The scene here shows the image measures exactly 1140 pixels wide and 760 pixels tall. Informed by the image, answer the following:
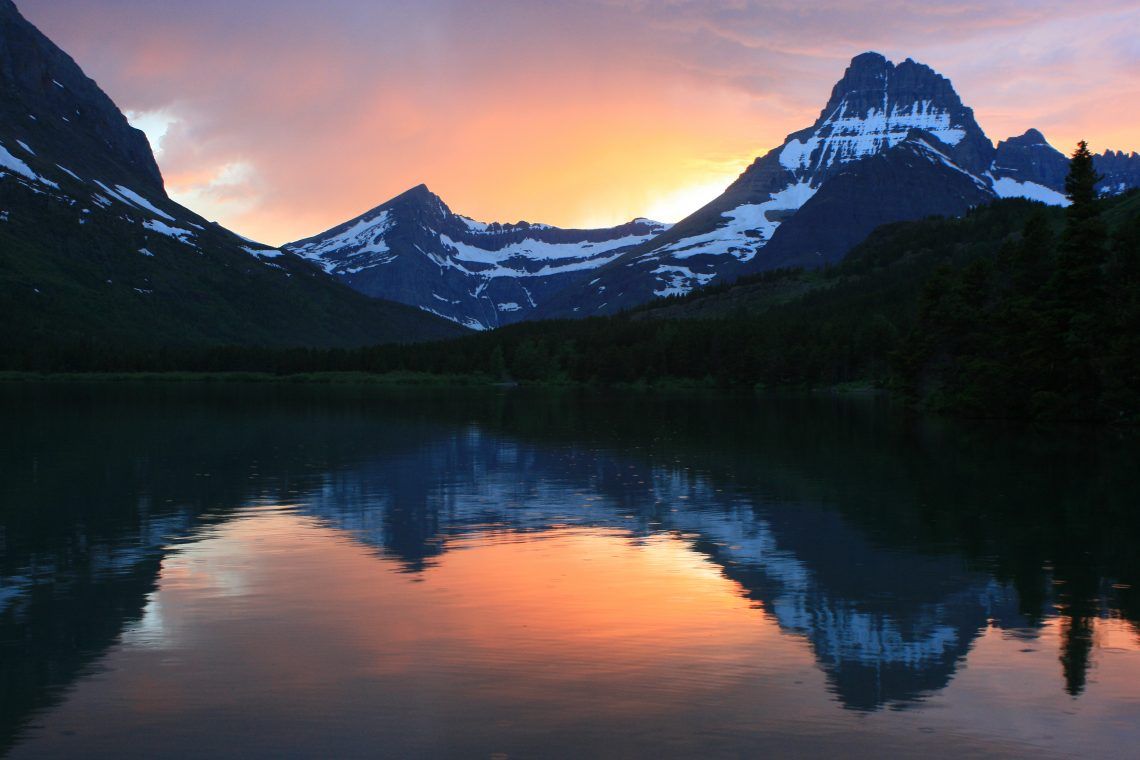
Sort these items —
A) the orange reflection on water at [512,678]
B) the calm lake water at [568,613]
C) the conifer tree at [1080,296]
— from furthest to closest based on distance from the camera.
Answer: the conifer tree at [1080,296], the calm lake water at [568,613], the orange reflection on water at [512,678]

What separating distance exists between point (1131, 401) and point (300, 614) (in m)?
69.3

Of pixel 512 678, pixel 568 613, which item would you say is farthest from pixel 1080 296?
pixel 512 678

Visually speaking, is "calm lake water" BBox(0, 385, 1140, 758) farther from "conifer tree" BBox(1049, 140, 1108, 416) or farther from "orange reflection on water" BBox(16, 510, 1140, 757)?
"conifer tree" BBox(1049, 140, 1108, 416)

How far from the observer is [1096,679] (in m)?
16.5

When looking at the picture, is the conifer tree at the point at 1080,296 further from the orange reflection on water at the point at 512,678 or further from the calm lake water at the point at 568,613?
the orange reflection on water at the point at 512,678

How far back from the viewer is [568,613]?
20.9 metres

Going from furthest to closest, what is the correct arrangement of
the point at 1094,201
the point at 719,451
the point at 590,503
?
the point at 1094,201
the point at 719,451
the point at 590,503

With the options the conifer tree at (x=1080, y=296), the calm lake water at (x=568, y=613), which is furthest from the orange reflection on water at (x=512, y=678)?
the conifer tree at (x=1080, y=296)

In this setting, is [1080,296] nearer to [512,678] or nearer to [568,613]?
[568,613]

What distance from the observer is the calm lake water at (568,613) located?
47.0 feet

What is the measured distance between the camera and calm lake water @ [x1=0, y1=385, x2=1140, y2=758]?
47.0ft

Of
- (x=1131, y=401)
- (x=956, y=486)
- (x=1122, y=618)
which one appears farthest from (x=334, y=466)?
(x=1131, y=401)

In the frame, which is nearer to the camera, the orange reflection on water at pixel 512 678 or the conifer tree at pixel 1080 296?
the orange reflection on water at pixel 512 678

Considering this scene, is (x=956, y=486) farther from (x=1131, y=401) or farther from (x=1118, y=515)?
(x=1131, y=401)
